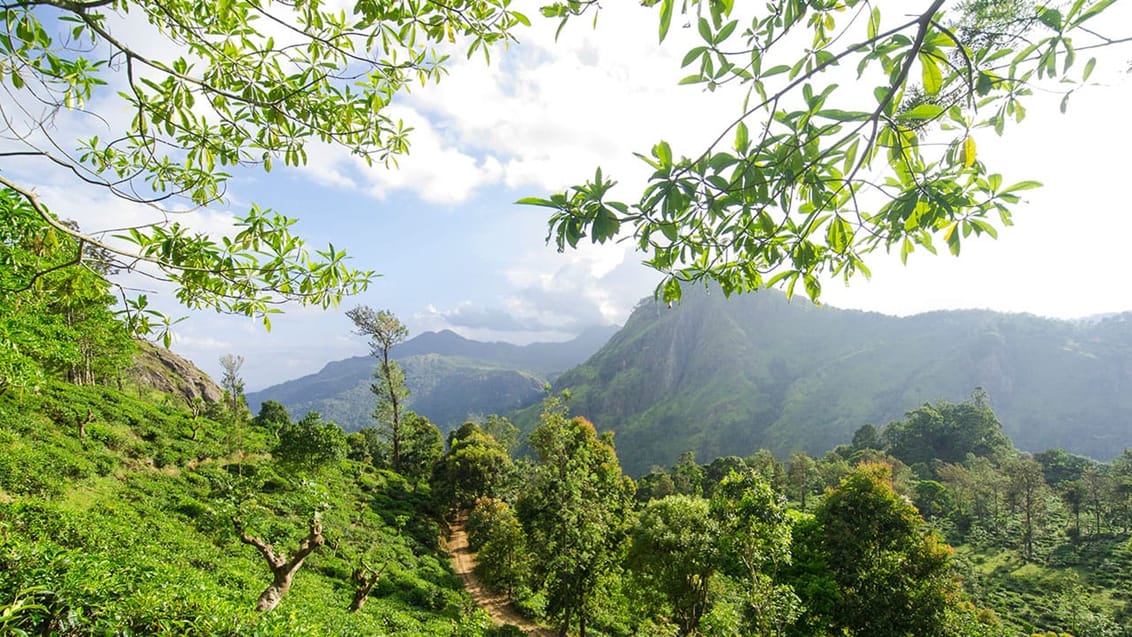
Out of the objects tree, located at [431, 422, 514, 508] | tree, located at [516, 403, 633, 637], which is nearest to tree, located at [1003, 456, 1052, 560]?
tree, located at [516, 403, 633, 637]

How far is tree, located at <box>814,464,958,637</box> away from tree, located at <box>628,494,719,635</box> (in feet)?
12.4

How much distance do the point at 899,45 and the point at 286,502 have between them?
22.5 m

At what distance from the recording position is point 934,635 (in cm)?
1149

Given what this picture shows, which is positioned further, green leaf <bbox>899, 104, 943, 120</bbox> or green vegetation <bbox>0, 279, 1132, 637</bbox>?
green vegetation <bbox>0, 279, 1132, 637</bbox>

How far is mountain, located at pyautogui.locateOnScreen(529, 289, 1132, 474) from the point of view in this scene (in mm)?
133875

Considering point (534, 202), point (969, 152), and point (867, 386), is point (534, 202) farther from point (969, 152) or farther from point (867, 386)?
point (867, 386)

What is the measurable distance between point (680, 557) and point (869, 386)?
533 feet

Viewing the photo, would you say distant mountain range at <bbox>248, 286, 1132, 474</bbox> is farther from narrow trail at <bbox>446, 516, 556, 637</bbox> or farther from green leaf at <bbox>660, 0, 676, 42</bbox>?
green leaf at <bbox>660, 0, 676, 42</bbox>

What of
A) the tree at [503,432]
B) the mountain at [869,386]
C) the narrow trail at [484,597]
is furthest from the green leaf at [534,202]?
the mountain at [869,386]

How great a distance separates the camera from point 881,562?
1288cm

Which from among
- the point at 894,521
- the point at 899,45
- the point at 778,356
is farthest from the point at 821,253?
the point at 778,356

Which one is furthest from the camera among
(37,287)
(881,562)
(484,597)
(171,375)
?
(171,375)

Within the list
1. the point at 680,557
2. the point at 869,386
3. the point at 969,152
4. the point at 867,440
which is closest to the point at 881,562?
the point at 680,557

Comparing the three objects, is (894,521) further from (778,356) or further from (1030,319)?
(1030,319)
